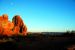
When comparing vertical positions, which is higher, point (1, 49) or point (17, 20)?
point (17, 20)

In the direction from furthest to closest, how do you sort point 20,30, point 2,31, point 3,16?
point 20,30
point 3,16
point 2,31

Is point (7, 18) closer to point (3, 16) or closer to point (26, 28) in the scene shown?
point (3, 16)

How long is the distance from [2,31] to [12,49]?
44.8 meters

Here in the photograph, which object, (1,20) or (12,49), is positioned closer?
(12,49)

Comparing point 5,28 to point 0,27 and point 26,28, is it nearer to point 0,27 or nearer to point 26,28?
point 0,27

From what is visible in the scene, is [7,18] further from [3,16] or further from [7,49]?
[7,49]

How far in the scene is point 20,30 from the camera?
83000mm

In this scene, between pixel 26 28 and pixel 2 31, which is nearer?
pixel 2 31

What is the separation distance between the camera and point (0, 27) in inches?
2527

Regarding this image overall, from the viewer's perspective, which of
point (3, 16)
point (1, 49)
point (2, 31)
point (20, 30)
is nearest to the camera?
point (1, 49)

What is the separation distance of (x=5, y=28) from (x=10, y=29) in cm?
410

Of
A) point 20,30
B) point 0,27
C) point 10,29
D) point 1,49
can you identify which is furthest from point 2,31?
point 1,49

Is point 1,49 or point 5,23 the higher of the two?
point 5,23

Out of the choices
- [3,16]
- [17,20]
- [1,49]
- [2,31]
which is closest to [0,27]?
[2,31]
